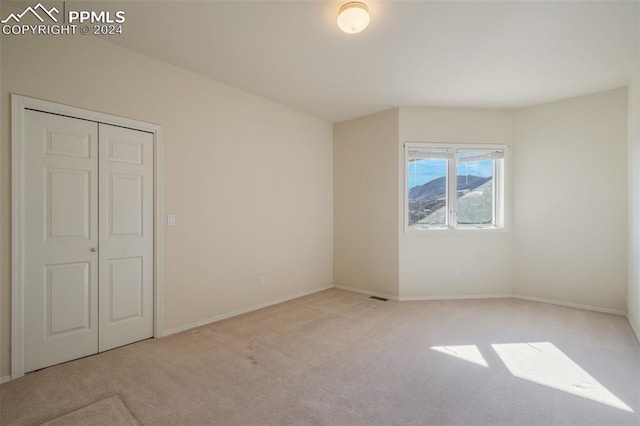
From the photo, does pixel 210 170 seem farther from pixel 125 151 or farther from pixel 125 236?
pixel 125 236

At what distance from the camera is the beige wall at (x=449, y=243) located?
4.44 metres

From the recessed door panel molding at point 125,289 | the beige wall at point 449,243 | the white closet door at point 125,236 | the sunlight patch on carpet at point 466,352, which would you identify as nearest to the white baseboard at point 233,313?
the white closet door at point 125,236

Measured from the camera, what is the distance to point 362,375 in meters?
2.33

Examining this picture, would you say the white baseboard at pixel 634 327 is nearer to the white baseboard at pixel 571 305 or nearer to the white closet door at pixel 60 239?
the white baseboard at pixel 571 305

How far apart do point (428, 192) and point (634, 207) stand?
7.43 ft

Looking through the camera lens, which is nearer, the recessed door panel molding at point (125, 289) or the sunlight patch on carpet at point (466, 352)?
the sunlight patch on carpet at point (466, 352)

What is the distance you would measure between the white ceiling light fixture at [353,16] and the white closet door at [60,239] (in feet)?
7.87

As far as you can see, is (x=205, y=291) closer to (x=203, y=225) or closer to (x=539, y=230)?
(x=203, y=225)

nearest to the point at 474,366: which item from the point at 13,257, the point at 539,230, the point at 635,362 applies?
the point at 635,362

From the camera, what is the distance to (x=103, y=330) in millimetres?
2750

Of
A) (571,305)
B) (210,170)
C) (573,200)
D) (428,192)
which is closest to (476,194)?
(428,192)

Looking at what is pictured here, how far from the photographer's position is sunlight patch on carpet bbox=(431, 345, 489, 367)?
8.45ft

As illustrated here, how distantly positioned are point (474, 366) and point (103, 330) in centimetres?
333

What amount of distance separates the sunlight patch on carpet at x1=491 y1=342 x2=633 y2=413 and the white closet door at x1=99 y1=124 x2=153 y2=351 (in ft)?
11.4
